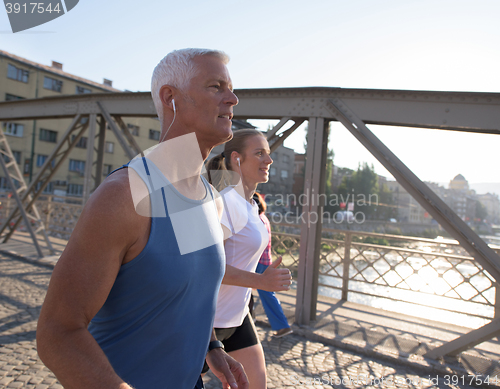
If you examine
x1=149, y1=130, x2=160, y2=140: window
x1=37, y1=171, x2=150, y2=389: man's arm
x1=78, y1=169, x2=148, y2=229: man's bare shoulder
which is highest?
x1=149, y1=130, x2=160, y2=140: window

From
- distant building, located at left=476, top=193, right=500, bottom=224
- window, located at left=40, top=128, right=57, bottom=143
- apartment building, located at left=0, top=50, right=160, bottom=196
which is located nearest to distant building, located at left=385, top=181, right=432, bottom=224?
distant building, located at left=476, top=193, right=500, bottom=224

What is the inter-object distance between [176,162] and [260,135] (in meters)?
1.79

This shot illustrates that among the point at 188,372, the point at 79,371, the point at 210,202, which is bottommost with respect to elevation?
the point at 188,372

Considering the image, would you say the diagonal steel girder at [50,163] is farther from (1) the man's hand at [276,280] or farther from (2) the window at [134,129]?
(2) the window at [134,129]

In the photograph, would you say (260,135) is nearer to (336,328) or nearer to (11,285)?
(336,328)

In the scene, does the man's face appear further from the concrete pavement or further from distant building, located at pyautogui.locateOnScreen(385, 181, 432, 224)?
distant building, located at pyautogui.locateOnScreen(385, 181, 432, 224)

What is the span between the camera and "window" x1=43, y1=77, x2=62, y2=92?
39406 mm

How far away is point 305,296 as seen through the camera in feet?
17.2

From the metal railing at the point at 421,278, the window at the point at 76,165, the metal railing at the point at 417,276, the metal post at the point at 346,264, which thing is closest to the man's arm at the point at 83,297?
the metal railing at the point at 421,278

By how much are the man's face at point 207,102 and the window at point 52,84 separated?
4575cm

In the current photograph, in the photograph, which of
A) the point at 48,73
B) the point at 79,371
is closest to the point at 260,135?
the point at 79,371

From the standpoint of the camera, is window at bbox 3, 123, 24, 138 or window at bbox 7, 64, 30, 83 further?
window at bbox 3, 123, 24, 138

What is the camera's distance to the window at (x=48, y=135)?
40000mm

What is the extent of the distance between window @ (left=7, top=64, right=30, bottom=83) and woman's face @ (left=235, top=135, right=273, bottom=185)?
1676 inches
